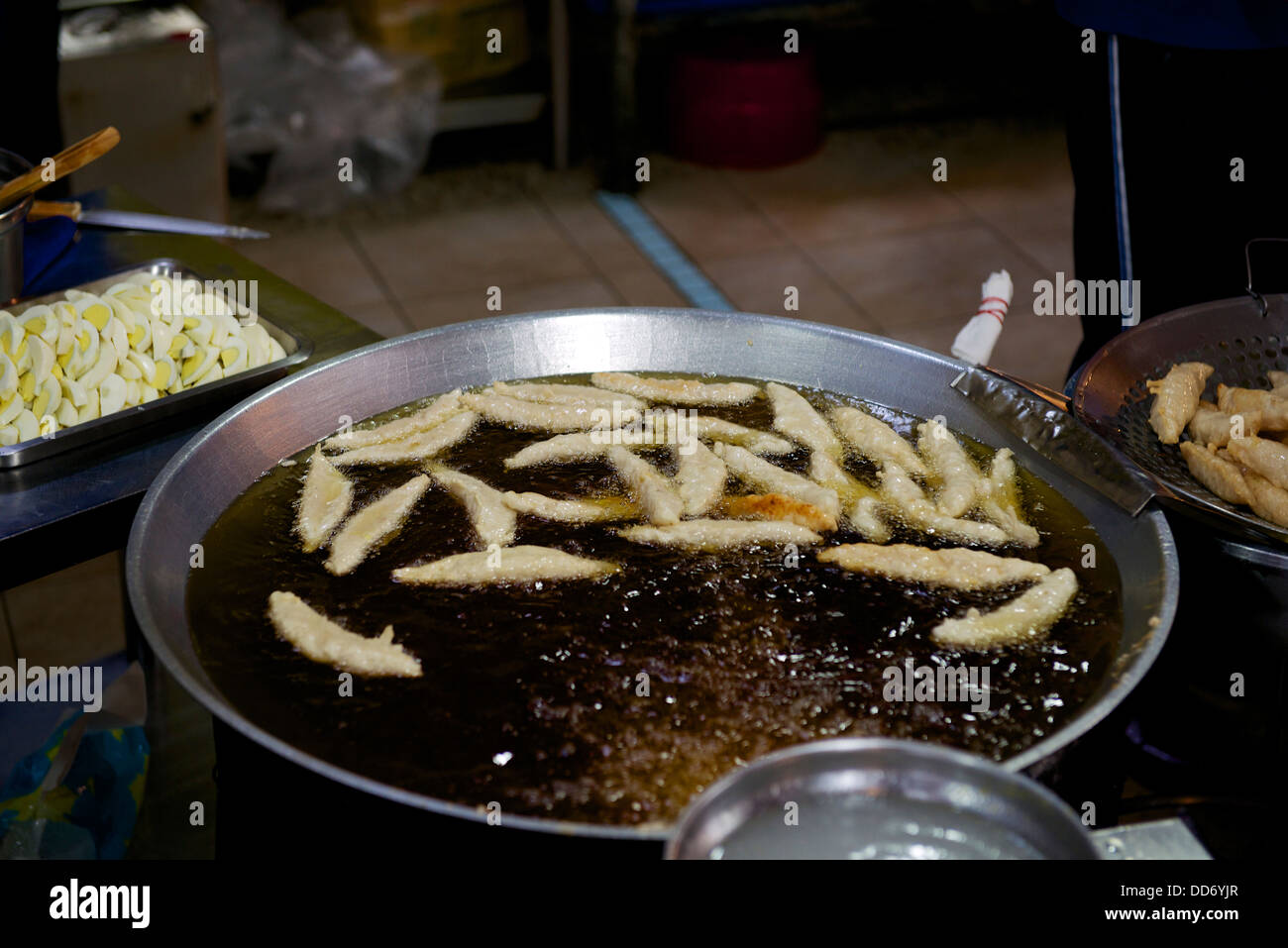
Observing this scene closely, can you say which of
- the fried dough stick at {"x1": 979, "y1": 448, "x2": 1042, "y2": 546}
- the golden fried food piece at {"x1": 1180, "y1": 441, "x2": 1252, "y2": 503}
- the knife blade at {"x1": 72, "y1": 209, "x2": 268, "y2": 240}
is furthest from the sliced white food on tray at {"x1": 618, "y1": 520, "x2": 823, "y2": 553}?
the knife blade at {"x1": 72, "y1": 209, "x2": 268, "y2": 240}

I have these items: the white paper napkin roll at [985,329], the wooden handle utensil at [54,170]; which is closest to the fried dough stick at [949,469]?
the white paper napkin roll at [985,329]

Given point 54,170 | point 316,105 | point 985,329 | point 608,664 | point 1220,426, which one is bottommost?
point 608,664

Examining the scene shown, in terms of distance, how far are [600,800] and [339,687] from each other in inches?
13.8

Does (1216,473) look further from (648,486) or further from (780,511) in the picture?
(648,486)

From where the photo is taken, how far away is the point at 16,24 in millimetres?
2951

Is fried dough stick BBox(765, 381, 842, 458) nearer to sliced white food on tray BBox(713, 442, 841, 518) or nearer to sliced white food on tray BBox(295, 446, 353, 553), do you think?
sliced white food on tray BBox(713, 442, 841, 518)

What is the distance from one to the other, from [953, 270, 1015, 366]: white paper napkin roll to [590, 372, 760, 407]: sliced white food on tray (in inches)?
13.6

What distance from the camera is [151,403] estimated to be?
1.84 m

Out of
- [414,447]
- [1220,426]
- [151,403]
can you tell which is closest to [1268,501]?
[1220,426]

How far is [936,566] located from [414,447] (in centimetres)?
80

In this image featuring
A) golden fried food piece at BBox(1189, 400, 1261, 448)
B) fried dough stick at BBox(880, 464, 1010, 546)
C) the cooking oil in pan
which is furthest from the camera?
golden fried food piece at BBox(1189, 400, 1261, 448)

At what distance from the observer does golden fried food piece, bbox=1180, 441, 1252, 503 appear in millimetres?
1711

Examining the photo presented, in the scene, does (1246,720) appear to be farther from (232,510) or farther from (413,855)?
(232,510)

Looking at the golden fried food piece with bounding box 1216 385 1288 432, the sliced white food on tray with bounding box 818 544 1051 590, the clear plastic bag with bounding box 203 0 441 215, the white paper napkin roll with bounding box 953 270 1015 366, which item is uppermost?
the clear plastic bag with bounding box 203 0 441 215
